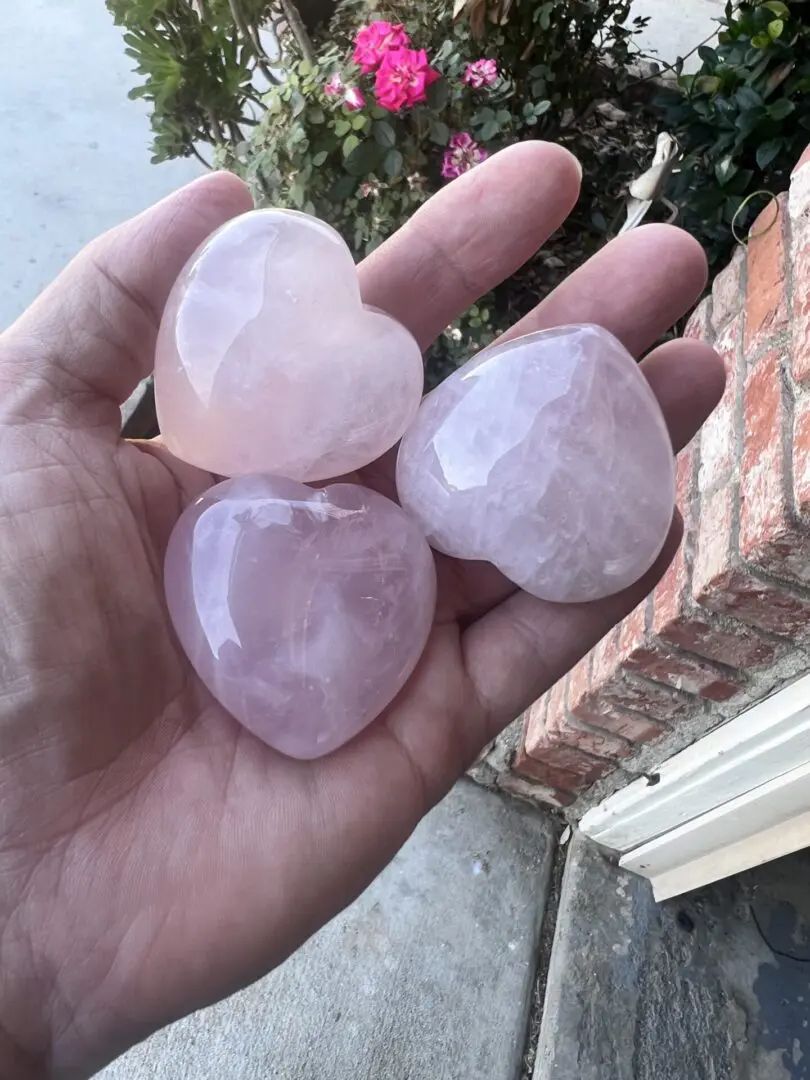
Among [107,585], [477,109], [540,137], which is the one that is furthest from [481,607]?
[540,137]

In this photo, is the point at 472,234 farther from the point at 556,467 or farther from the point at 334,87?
the point at 334,87

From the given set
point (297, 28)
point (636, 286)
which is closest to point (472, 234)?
point (636, 286)

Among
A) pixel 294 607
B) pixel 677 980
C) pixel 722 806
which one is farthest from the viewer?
pixel 677 980

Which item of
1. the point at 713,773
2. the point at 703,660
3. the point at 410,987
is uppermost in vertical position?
the point at 703,660

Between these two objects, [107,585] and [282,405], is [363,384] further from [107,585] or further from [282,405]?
[107,585]

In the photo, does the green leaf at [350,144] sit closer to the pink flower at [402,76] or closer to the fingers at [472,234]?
the pink flower at [402,76]
